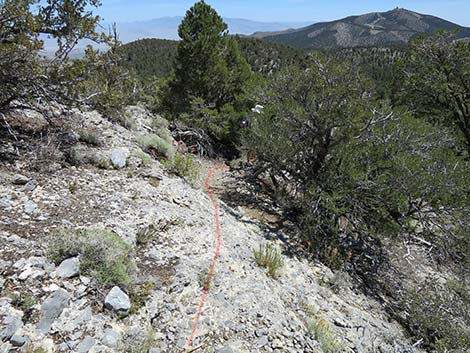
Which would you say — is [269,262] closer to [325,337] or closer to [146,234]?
[325,337]

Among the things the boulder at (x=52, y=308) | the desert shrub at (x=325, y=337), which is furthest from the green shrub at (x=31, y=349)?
the desert shrub at (x=325, y=337)

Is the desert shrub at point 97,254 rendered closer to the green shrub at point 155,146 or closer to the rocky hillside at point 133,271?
the rocky hillside at point 133,271

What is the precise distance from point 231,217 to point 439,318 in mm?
4354

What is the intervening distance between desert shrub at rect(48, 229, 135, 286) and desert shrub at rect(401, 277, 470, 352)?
207 inches

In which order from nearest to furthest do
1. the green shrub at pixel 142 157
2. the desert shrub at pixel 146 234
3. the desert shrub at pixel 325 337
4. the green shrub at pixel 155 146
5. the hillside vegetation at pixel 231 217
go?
the hillside vegetation at pixel 231 217
the desert shrub at pixel 325 337
the desert shrub at pixel 146 234
the green shrub at pixel 142 157
the green shrub at pixel 155 146

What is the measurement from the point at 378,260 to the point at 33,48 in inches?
330

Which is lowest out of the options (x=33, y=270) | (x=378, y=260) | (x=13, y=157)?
(x=378, y=260)

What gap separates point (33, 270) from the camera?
155 inches

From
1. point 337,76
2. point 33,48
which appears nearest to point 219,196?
point 337,76

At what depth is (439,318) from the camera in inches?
252

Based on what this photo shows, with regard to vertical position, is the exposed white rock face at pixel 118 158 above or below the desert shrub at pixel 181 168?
above

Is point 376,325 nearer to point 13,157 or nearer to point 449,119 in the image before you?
point 13,157

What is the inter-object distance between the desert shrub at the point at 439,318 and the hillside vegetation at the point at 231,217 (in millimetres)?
37

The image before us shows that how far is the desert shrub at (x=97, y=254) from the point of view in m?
4.11
